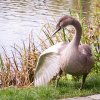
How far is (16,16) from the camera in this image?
2122 centimetres

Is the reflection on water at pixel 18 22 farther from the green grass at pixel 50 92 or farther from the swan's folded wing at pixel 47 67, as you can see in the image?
the green grass at pixel 50 92

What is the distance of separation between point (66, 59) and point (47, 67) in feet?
2.08

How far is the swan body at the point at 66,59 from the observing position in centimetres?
663

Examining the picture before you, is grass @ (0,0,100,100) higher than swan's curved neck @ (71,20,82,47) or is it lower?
lower

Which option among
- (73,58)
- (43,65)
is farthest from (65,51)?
(43,65)

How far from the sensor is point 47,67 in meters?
7.14

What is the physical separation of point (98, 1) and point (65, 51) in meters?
4.30

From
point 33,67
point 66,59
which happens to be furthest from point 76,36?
point 33,67

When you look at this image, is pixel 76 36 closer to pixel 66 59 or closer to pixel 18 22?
pixel 66 59

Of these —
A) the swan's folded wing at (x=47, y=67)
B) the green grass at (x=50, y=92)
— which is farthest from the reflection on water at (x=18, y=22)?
the green grass at (x=50, y=92)

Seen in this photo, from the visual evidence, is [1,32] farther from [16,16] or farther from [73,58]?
[73,58]

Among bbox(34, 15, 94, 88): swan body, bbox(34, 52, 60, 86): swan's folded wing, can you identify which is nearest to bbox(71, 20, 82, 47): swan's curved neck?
bbox(34, 15, 94, 88): swan body

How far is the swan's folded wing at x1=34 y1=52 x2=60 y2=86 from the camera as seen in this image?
7012mm

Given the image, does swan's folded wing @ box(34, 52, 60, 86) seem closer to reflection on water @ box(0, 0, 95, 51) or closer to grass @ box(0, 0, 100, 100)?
grass @ box(0, 0, 100, 100)
